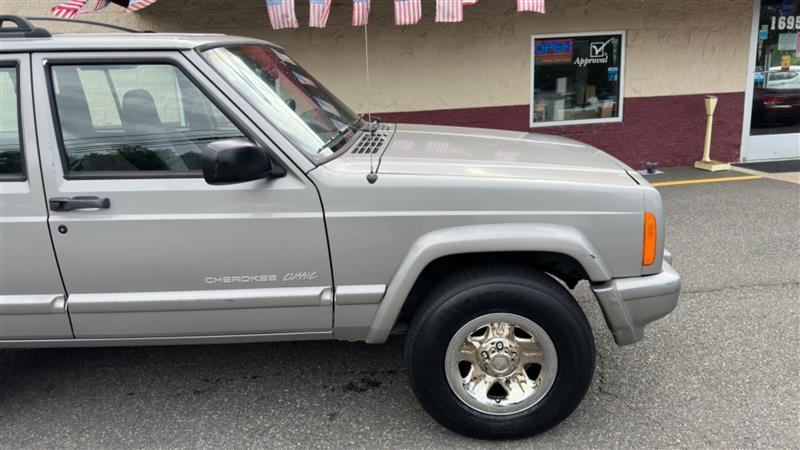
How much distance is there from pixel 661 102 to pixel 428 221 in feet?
25.2

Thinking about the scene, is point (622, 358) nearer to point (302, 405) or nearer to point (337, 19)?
point (302, 405)

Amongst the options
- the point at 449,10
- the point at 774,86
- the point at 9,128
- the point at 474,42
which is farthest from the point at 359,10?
the point at 774,86

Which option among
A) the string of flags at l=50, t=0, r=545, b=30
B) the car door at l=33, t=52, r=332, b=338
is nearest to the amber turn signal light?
the car door at l=33, t=52, r=332, b=338

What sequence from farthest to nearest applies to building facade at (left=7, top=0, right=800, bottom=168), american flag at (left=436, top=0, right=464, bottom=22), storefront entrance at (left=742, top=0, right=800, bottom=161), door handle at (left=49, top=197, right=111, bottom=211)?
storefront entrance at (left=742, top=0, right=800, bottom=161) → building facade at (left=7, top=0, right=800, bottom=168) → american flag at (left=436, top=0, right=464, bottom=22) → door handle at (left=49, top=197, right=111, bottom=211)

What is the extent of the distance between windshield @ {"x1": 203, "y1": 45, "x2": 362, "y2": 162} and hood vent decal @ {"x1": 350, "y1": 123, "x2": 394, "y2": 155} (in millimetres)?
90

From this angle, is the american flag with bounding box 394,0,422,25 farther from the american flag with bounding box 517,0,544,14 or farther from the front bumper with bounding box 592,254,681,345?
the front bumper with bounding box 592,254,681,345

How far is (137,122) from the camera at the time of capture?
2.83 metres

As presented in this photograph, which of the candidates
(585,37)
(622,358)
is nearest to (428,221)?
(622,358)

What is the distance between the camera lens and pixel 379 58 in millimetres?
8367

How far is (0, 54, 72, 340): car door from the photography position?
270 cm

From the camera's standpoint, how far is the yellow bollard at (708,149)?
8.74 metres

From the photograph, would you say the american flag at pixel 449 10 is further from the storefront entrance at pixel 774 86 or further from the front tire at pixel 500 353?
the storefront entrance at pixel 774 86

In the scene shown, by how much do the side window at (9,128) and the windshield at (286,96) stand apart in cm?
91

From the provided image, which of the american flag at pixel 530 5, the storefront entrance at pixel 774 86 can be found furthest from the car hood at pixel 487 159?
the storefront entrance at pixel 774 86
